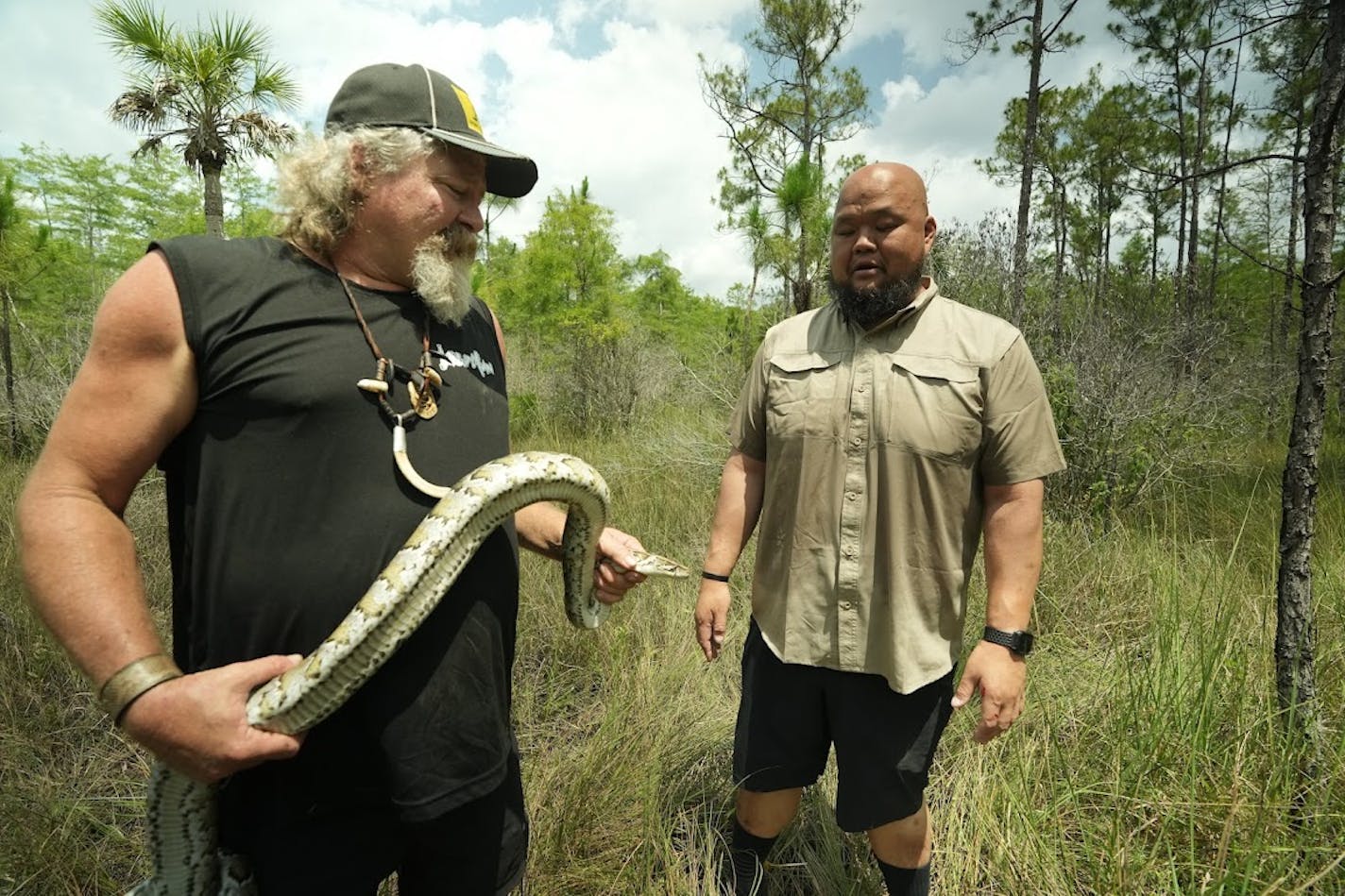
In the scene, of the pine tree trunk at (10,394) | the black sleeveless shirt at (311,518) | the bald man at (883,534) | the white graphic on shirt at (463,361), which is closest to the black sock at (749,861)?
the bald man at (883,534)

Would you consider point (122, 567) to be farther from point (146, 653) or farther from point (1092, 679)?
point (1092, 679)

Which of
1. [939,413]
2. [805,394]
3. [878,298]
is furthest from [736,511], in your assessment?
[878,298]

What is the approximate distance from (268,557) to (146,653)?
0.90 ft

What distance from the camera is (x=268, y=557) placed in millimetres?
1438

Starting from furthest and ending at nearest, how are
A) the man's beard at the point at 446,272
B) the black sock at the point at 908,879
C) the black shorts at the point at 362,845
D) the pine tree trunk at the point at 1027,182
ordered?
the pine tree trunk at the point at 1027,182
the black sock at the point at 908,879
the man's beard at the point at 446,272
the black shorts at the point at 362,845

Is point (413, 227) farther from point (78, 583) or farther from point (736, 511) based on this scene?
point (736, 511)

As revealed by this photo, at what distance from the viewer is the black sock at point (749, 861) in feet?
8.59

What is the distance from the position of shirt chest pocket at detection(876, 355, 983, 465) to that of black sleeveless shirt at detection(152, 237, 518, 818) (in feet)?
5.02

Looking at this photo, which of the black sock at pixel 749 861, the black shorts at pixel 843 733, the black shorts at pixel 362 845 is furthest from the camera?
the black sock at pixel 749 861

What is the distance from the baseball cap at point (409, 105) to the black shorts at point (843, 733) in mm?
2071

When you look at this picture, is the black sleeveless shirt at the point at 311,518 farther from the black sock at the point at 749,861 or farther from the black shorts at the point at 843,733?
the black sock at the point at 749,861

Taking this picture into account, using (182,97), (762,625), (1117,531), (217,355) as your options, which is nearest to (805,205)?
(1117,531)

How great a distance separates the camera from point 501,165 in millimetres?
2027

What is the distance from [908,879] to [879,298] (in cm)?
226
